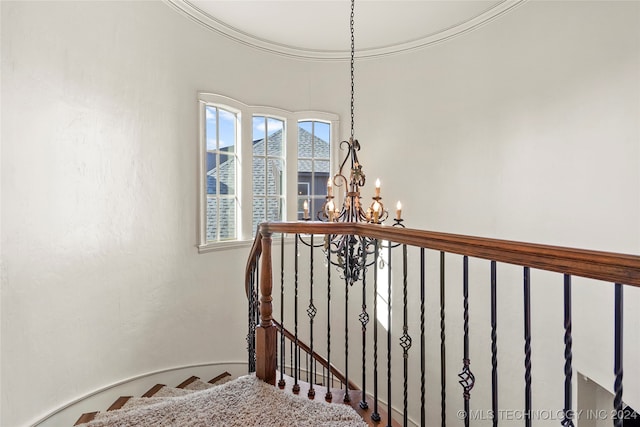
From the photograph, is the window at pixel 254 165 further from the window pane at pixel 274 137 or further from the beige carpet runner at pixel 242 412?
the beige carpet runner at pixel 242 412

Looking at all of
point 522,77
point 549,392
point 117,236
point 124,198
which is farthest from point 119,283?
point 522,77

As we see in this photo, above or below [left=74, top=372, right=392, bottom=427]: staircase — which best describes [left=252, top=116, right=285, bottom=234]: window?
Result: above

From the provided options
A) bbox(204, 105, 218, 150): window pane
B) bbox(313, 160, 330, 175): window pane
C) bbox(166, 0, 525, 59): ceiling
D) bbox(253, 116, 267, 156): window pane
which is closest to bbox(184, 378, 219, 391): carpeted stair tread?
bbox(204, 105, 218, 150): window pane

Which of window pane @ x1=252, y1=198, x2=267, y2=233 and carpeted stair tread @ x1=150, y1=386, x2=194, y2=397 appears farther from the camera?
window pane @ x1=252, y1=198, x2=267, y2=233

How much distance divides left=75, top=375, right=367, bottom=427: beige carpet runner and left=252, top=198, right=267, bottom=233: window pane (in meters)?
2.49

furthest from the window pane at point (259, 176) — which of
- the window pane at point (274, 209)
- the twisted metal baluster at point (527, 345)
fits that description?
the twisted metal baluster at point (527, 345)

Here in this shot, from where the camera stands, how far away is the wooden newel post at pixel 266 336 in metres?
1.90

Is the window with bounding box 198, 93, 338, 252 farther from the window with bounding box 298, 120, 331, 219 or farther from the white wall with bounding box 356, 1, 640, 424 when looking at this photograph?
the white wall with bounding box 356, 1, 640, 424

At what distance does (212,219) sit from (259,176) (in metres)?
0.78

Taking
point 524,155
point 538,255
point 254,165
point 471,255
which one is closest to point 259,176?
point 254,165

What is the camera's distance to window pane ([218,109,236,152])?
3.82 m

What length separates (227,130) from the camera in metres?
3.89

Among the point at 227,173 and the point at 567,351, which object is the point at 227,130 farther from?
the point at 567,351

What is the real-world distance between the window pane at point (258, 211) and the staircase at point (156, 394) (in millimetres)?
1622
